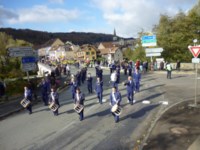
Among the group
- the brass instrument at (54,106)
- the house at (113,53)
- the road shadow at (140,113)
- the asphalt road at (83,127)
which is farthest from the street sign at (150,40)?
the house at (113,53)

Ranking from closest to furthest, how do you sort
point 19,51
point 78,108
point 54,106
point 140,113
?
point 78,108 → point 140,113 → point 54,106 → point 19,51

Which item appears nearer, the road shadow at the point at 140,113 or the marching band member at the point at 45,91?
the road shadow at the point at 140,113

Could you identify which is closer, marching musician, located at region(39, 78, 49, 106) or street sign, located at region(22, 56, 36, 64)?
marching musician, located at region(39, 78, 49, 106)

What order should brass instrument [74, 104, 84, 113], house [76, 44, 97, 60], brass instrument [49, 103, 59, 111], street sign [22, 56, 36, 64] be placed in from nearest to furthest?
brass instrument [74, 104, 84, 113] → brass instrument [49, 103, 59, 111] → street sign [22, 56, 36, 64] → house [76, 44, 97, 60]

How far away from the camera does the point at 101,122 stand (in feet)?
40.8

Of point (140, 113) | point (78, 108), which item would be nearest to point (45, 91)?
point (78, 108)

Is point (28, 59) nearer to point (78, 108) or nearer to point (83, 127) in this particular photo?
point (78, 108)

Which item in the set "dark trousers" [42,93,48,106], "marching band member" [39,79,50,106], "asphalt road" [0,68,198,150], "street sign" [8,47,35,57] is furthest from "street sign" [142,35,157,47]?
"dark trousers" [42,93,48,106]

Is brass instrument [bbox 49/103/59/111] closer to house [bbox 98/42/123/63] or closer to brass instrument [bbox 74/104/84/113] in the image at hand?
brass instrument [bbox 74/104/84/113]

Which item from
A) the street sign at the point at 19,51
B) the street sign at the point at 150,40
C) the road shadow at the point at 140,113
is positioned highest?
the street sign at the point at 150,40

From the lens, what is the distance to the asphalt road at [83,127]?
9.82 meters

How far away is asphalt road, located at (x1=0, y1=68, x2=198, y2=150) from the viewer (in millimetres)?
9820

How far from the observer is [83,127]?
1177 cm

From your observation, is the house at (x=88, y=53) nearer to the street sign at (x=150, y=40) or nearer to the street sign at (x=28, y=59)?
the street sign at (x=150, y=40)
